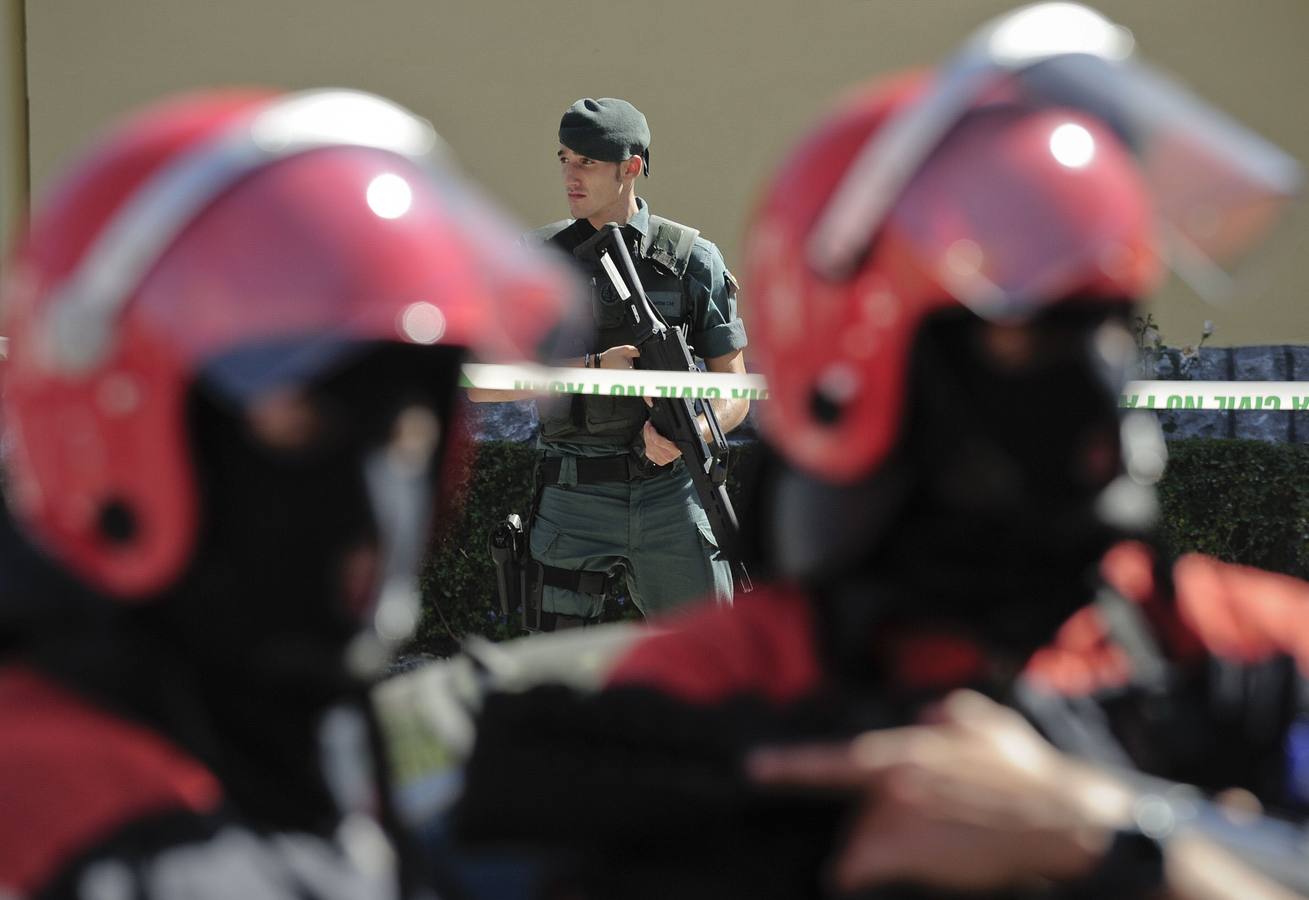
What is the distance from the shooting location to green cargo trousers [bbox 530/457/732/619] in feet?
17.8

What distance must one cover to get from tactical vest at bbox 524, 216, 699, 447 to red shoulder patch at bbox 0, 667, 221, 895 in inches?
157

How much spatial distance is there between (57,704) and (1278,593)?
1276 mm

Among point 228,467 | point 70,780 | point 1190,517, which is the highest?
point 228,467

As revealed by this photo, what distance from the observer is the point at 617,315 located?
18.3 feet

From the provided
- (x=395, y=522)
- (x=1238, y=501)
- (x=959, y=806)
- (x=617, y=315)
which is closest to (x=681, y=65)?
(x=1238, y=501)

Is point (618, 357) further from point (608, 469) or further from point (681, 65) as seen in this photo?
point (681, 65)

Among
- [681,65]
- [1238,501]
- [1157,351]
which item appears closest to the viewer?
[1238,501]

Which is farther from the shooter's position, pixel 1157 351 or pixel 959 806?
pixel 1157 351

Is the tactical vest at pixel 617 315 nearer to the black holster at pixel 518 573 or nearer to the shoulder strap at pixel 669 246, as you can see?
the shoulder strap at pixel 669 246

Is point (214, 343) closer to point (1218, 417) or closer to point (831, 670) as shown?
point (831, 670)

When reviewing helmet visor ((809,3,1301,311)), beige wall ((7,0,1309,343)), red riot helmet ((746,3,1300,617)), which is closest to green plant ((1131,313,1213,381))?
beige wall ((7,0,1309,343))

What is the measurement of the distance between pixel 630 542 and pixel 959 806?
13.1 ft

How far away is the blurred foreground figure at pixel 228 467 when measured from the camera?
4.77 ft

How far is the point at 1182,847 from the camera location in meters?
1.51
